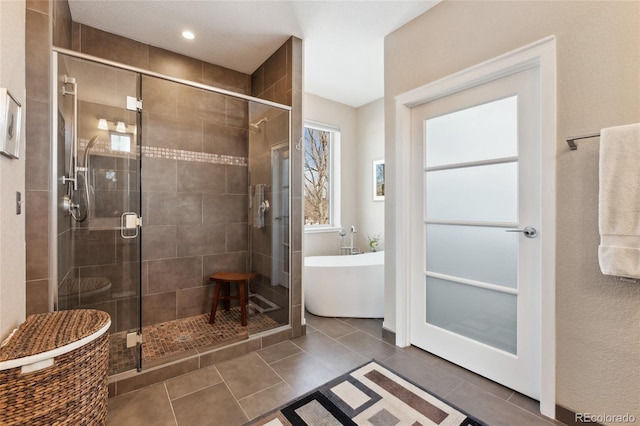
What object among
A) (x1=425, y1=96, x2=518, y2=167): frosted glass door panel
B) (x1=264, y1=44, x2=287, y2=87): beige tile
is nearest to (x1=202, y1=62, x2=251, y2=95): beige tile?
(x1=264, y1=44, x2=287, y2=87): beige tile

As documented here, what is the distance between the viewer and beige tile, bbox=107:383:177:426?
1517 mm

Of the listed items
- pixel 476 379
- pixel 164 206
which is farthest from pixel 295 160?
pixel 476 379

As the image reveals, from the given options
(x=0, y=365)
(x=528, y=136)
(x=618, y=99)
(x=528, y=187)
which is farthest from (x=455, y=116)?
(x=0, y=365)

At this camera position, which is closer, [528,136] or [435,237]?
A: [528,136]

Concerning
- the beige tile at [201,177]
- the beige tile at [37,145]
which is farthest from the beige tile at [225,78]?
the beige tile at [37,145]

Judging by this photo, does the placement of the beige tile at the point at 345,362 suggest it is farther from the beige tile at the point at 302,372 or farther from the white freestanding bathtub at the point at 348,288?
the white freestanding bathtub at the point at 348,288

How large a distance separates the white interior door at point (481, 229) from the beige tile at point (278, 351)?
1.01 metres

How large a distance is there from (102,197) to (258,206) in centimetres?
125

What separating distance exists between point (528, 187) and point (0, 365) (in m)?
A: 2.57

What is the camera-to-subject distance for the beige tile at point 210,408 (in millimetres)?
1521

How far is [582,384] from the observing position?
145cm

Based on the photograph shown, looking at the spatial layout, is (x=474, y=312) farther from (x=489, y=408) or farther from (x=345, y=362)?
(x=345, y=362)

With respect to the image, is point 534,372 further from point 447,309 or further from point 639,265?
point 639,265

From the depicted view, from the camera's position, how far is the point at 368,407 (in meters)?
1.61
